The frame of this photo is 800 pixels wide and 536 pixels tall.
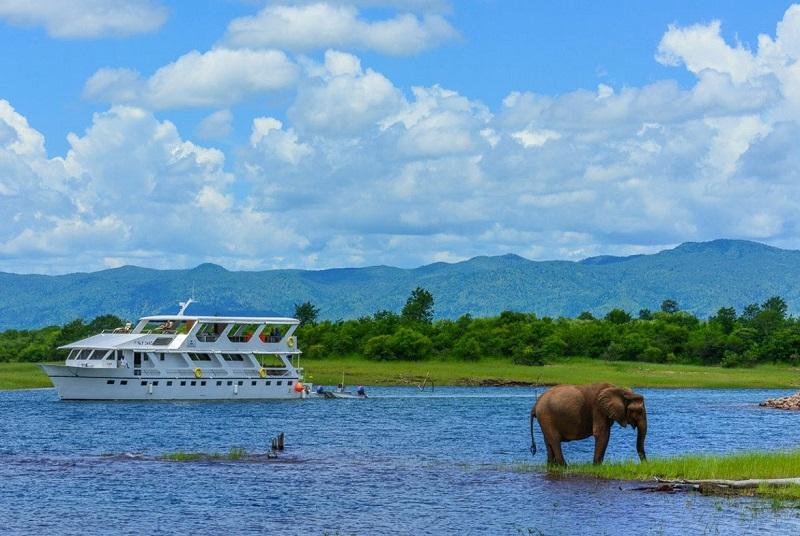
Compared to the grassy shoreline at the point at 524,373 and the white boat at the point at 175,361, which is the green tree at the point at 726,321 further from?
the white boat at the point at 175,361

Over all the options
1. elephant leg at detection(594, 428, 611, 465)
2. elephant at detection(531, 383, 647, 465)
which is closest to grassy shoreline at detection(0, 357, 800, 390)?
elephant at detection(531, 383, 647, 465)

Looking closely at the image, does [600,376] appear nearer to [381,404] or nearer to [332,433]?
[381,404]

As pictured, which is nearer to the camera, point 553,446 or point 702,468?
point 702,468

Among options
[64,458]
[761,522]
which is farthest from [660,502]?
[64,458]

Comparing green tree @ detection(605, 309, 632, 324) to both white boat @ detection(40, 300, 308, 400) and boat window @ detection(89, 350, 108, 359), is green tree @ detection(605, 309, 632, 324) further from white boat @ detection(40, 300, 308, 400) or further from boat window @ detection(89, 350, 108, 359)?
boat window @ detection(89, 350, 108, 359)

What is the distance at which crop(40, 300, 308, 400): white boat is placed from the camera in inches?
3602

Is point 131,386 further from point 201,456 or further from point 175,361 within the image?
point 201,456

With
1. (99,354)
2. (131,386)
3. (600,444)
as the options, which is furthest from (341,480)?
(99,354)

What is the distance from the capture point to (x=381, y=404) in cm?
9819

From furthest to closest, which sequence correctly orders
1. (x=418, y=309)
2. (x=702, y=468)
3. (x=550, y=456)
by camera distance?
(x=418, y=309) → (x=550, y=456) → (x=702, y=468)

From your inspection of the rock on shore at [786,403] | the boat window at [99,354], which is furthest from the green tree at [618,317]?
the boat window at [99,354]

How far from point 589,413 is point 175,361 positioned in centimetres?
5623

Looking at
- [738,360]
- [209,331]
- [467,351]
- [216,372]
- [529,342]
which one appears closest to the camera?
[209,331]

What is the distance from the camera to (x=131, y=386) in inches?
3632
